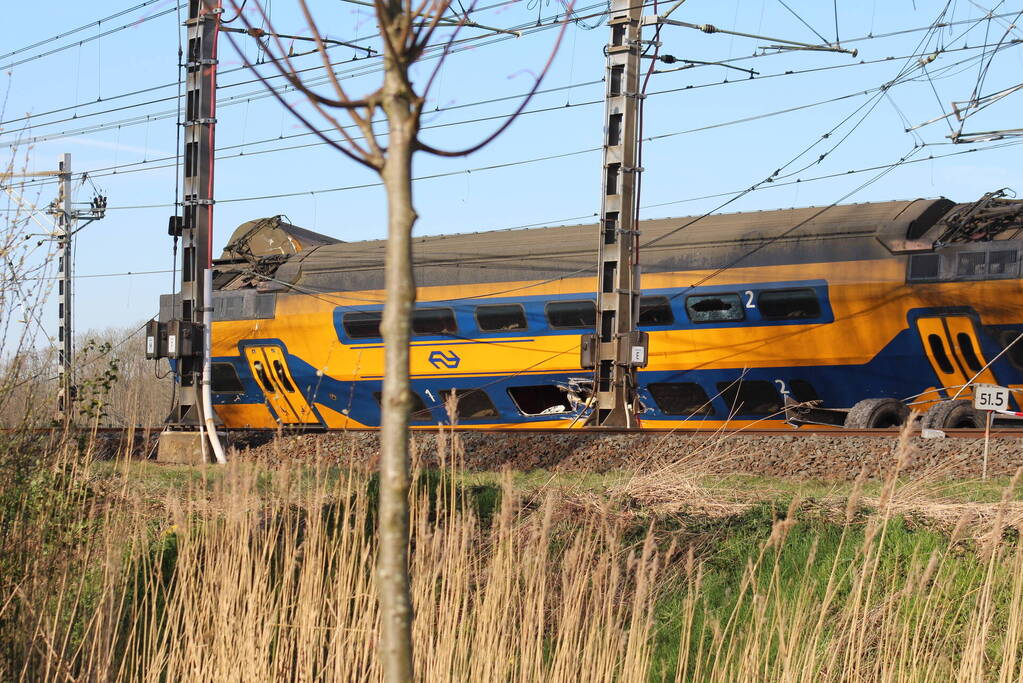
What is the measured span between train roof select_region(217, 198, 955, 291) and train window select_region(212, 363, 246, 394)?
1.59 m

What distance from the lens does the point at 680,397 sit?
17156 millimetres

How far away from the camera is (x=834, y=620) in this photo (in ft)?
20.3

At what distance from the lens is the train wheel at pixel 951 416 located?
1394 cm

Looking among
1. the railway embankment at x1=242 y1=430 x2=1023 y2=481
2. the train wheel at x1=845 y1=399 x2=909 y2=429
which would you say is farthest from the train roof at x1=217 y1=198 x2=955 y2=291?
the railway embankment at x1=242 y1=430 x2=1023 y2=481

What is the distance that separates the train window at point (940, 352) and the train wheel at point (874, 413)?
2.47 ft

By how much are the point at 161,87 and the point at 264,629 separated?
17.7 metres

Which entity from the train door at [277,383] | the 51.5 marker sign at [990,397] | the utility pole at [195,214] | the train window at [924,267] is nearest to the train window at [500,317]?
the train door at [277,383]

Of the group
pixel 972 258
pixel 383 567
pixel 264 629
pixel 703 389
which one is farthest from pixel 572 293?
pixel 383 567

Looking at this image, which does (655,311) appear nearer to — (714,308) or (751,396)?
(714,308)

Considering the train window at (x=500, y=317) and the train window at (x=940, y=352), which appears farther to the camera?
the train window at (x=500, y=317)

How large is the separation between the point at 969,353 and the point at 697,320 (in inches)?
152

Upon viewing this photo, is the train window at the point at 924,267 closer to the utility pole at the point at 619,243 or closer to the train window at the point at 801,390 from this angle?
the train window at the point at 801,390

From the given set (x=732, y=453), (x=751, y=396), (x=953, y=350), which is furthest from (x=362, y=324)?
(x=732, y=453)

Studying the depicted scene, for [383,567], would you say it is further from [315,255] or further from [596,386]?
[315,255]
